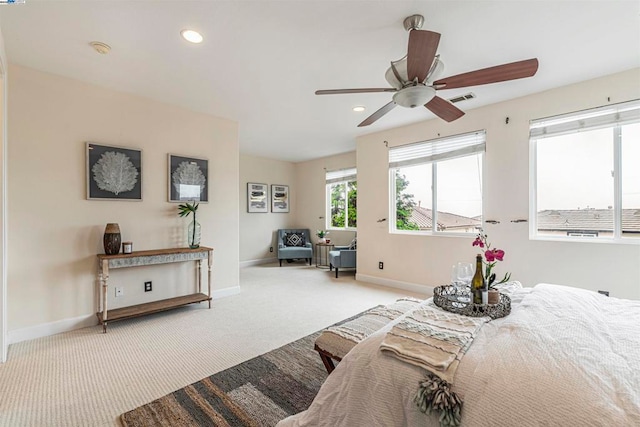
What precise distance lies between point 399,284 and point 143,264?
360 cm

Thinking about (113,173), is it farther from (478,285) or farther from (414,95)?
(478,285)

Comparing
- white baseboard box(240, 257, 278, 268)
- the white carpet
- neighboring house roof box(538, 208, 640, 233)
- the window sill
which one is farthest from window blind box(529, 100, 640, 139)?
white baseboard box(240, 257, 278, 268)

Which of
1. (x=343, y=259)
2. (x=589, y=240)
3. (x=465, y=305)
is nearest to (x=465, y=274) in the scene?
(x=465, y=305)

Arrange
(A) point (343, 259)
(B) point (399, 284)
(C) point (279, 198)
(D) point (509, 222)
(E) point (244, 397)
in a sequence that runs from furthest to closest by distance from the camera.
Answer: (C) point (279, 198)
(A) point (343, 259)
(B) point (399, 284)
(D) point (509, 222)
(E) point (244, 397)

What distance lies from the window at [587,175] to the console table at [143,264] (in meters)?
4.18

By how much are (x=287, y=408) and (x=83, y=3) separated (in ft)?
9.79

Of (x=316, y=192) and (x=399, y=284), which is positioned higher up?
(x=316, y=192)

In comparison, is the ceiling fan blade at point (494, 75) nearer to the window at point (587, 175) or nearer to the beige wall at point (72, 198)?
the window at point (587, 175)

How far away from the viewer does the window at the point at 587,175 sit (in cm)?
281

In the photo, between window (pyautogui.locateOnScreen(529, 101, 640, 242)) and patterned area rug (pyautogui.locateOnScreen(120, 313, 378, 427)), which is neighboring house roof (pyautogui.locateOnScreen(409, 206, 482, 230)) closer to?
window (pyautogui.locateOnScreen(529, 101, 640, 242))

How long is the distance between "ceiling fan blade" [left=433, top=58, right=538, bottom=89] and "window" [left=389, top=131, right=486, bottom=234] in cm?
193

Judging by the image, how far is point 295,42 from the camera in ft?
7.47

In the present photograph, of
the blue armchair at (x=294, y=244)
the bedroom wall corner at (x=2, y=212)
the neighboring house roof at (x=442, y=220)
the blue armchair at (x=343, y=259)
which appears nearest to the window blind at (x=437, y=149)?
the neighboring house roof at (x=442, y=220)

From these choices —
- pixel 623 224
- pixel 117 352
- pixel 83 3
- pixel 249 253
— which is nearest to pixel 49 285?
pixel 117 352
